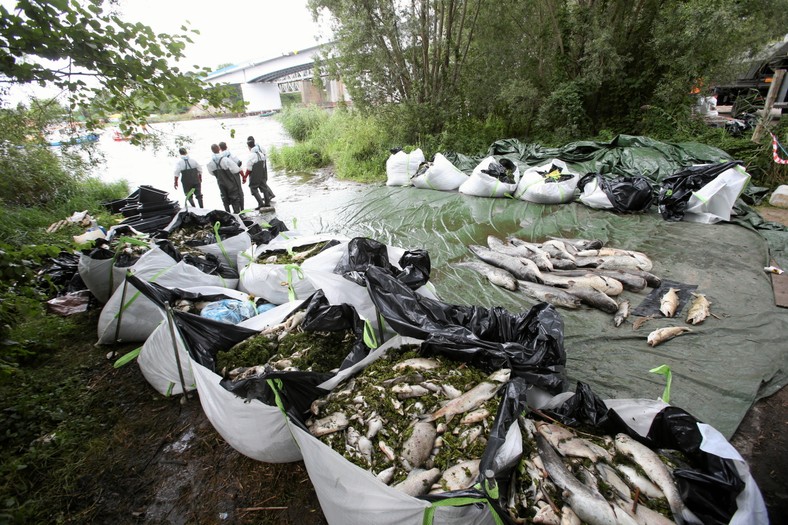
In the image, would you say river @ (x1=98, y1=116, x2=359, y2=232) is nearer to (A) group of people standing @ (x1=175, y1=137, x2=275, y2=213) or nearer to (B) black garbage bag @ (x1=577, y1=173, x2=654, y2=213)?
(A) group of people standing @ (x1=175, y1=137, x2=275, y2=213)

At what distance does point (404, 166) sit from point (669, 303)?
17.7 feet

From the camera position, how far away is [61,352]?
3184 millimetres

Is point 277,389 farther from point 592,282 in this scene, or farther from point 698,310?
point 698,310

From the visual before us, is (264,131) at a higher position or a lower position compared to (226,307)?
higher

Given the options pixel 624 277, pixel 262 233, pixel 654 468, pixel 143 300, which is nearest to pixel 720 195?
pixel 624 277

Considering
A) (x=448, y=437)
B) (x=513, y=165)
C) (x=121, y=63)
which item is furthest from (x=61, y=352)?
(x=513, y=165)

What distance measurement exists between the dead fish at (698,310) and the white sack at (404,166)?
526cm

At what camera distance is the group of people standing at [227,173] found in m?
6.48

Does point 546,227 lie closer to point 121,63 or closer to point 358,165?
point 121,63

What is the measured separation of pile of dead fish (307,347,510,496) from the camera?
1.55 metres

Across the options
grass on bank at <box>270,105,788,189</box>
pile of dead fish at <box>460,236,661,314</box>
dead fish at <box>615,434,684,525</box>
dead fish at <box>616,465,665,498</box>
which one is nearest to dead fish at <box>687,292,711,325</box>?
pile of dead fish at <box>460,236,661,314</box>

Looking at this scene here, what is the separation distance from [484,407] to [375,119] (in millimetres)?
9163

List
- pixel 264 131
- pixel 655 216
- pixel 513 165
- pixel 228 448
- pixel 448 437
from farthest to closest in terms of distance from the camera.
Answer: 1. pixel 264 131
2. pixel 513 165
3. pixel 655 216
4. pixel 228 448
5. pixel 448 437

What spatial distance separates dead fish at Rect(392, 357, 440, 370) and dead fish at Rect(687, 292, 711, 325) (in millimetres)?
2353
